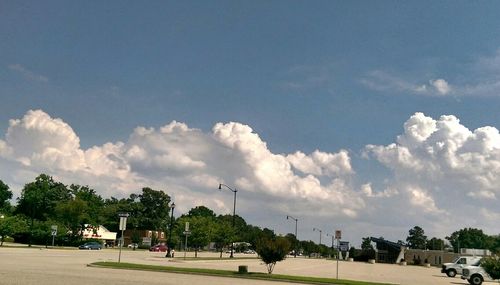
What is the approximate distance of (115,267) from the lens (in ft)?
109

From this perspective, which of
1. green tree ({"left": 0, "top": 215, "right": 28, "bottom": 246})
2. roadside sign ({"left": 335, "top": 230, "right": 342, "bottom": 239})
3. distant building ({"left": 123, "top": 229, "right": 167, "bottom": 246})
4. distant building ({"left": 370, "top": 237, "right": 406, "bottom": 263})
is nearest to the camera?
roadside sign ({"left": 335, "top": 230, "right": 342, "bottom": 239})

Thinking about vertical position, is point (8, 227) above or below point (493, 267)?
above

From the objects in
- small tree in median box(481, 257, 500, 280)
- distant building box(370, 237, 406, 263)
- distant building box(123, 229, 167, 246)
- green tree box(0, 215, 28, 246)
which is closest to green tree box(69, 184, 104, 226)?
green tree box(0, 215, 28, 246)

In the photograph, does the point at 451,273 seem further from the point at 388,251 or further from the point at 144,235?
the point at 144,235

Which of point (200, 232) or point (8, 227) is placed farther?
point (8, 227)

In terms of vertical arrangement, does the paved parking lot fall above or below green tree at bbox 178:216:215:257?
below

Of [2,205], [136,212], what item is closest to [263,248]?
[2,205]

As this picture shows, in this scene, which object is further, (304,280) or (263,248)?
(263,248)

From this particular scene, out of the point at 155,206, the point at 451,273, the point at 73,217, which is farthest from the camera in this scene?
the point at 155,206

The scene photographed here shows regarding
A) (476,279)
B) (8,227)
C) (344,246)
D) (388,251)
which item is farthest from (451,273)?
(388,251)

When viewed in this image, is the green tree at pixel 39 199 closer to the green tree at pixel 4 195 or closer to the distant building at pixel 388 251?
the green tree at pixel 4 195

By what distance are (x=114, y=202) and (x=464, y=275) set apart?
14211cm

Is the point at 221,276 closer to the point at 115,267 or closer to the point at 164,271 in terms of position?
the point at 164,271

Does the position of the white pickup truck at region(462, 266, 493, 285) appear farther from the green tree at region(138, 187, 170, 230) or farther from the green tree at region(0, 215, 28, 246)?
the green tree at region(138, 187, 170, 230)
